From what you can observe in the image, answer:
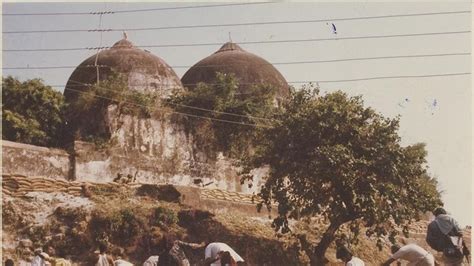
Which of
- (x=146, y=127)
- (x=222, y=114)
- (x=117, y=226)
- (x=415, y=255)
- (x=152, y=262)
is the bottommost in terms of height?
(x=152, y=262)

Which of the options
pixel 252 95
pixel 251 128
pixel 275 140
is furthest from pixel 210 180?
pixel 275 140

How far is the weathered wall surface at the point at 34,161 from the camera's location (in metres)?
16.7

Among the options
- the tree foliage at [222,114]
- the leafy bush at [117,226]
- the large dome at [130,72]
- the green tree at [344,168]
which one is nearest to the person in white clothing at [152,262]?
the leafy bush at [117,226]

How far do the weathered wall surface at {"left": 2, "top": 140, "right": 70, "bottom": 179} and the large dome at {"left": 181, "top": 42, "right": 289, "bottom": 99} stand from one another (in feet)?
27.9

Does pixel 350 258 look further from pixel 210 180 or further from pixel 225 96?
pixel 225 96

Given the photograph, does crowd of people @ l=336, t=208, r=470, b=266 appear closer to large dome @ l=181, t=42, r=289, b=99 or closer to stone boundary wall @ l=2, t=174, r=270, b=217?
stone boundary wall @ l=2, t=174, r=270, b=217

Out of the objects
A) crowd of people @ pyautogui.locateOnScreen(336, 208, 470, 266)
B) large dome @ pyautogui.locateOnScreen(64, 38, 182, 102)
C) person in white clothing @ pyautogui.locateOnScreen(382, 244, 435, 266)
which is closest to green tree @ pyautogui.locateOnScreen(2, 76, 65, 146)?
large dome @ pyautogui.locateOnScreen(64, 38, 182, 102)

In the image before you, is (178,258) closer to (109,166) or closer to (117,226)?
(117,226)

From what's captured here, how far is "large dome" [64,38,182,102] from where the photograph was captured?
2345 centimetres

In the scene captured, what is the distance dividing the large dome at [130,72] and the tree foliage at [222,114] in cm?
187

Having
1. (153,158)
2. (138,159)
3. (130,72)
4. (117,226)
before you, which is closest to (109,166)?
(138,159)

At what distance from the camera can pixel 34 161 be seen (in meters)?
17.2

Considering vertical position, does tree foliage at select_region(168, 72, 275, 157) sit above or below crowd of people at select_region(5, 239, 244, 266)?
above

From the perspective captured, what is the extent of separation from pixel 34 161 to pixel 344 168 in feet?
27.6
